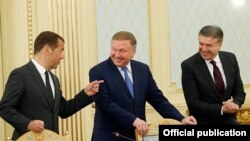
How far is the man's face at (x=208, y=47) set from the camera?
11.3 feet

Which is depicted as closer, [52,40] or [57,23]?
[52,40]

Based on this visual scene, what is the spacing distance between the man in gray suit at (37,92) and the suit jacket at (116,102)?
0.07m

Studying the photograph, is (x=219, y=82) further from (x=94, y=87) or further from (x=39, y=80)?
(x=39, y=80)

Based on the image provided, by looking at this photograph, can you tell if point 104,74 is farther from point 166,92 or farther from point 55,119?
point 166,92

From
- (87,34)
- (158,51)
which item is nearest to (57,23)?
(87,34)

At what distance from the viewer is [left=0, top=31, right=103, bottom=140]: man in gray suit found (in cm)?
313

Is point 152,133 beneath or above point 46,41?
beneath

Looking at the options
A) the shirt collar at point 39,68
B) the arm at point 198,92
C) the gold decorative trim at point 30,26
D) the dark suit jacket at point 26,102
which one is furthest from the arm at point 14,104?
the gold decorative trim at point 30,26

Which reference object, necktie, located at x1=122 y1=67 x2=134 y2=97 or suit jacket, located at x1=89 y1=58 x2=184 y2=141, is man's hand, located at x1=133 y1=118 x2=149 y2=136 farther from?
necktie, located at x1=122 y1=67 x2=134 y2=97

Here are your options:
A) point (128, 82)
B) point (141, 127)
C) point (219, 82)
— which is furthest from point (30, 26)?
point (141, 127)

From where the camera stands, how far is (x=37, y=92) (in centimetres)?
324

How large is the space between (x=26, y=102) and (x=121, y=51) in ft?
2.31

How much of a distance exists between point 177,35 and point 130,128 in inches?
118

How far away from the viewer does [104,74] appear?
3.15 m
